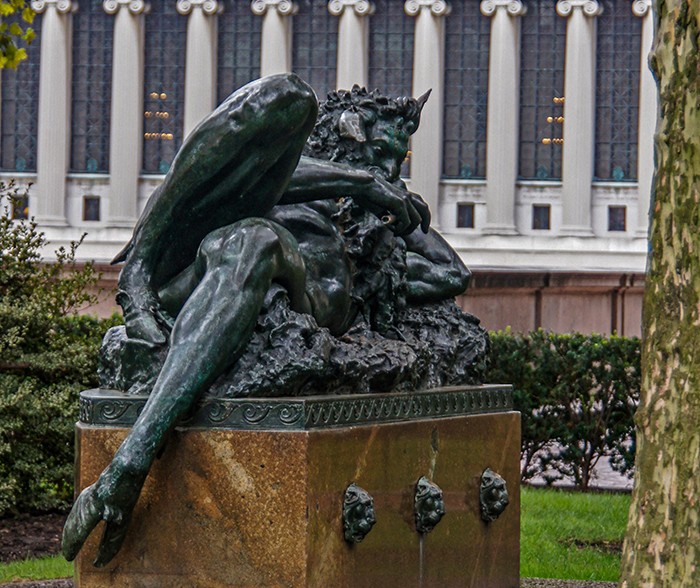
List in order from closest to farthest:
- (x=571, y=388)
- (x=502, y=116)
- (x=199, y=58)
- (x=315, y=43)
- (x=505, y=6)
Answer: (x=571, y=388), (x=502, y=116), (x=505, y=6), (x=199, y=58), (x=315, y=43)

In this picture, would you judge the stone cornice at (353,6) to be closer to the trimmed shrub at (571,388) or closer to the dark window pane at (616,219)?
the dark window pane at (616,219)

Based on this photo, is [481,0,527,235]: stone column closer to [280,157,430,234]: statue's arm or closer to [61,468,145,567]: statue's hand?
[280,157,430,234]: statue's arm

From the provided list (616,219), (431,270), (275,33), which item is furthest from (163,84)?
(431,270)

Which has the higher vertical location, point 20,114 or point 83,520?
point 20,114

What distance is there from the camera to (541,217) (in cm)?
3834

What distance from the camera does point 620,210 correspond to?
38.1m

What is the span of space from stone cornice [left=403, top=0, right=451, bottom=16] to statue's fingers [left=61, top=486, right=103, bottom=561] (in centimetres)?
3373

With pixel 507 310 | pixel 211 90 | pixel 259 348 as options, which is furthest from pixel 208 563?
pixel 211 90

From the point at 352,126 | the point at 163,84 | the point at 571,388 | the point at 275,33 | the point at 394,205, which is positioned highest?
the point at 275,33

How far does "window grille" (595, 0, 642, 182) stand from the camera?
38.1 m

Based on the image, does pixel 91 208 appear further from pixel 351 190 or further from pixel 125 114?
pixel 351 190

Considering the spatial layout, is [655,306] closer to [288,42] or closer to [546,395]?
[546,395]

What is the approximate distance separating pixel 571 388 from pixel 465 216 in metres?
23.7

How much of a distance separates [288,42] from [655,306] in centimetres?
3327
